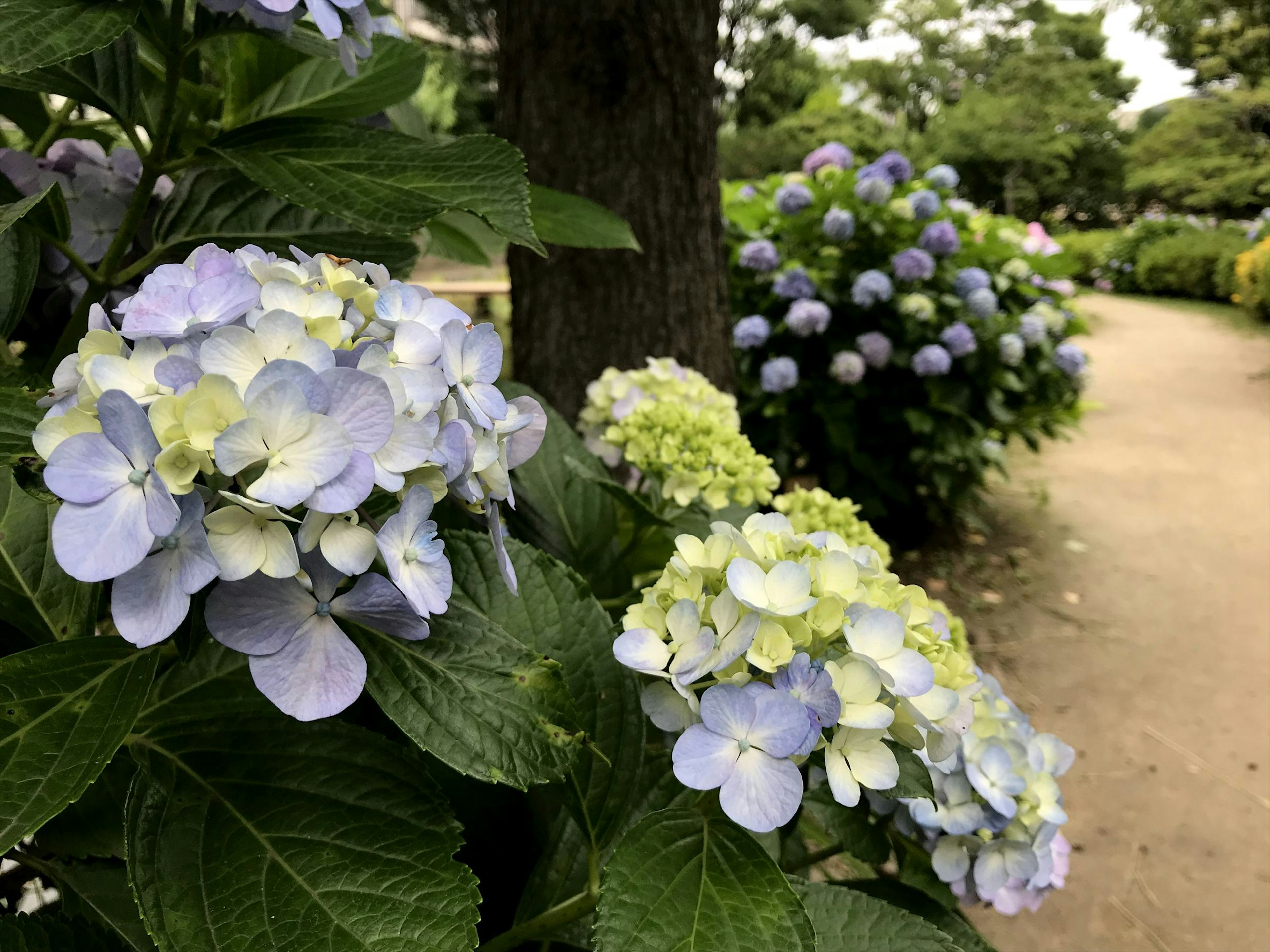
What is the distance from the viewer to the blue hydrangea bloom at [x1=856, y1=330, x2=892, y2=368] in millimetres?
2846

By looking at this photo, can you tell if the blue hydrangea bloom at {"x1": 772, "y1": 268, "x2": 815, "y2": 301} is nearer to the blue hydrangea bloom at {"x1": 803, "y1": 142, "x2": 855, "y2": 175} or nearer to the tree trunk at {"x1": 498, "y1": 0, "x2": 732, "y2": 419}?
the blue hydrangea bloom at {"x1": 803, "y1": 142, "x2": 855, "y2": 175}

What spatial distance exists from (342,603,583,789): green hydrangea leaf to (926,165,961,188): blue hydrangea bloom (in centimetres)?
301

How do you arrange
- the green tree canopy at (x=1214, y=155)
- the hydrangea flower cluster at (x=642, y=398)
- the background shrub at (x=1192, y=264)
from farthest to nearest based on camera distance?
the green tree canopy at (x=1214, y=155) → the background shrub at (x=1192, y=264) → the hydrangea flower cluster at (x=642, y=398)

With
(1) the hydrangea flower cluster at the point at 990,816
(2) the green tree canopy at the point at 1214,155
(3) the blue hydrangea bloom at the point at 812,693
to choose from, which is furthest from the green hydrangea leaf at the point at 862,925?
(2) the green tree canopy at the point at 1214,155

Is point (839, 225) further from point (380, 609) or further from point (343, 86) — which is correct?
point (380, 609)

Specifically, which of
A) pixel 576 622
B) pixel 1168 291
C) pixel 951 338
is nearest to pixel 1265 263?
pixel 1168 291

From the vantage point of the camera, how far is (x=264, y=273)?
0.47 metres

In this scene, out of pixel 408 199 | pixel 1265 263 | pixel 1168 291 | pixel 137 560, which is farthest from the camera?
pixel 1168 291

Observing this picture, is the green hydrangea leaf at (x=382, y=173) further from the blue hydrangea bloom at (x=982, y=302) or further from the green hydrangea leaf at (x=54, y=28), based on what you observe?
the blue hydrangea bloom at (x=982, y=302)

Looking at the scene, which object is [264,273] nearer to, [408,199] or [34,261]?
[408,199]

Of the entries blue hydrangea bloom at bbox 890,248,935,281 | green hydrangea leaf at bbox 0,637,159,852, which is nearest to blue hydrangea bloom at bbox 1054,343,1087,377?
blue hydrangea bloom at bbox 890,248,935,281

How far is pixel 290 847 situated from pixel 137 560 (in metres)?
0.22

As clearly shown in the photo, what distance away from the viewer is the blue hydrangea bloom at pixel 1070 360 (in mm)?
2996

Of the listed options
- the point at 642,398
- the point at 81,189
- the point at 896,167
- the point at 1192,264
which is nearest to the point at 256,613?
the point at 81,189
